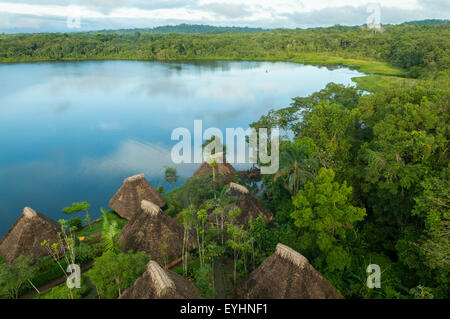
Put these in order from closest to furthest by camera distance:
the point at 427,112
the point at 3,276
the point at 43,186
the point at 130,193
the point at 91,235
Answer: the point at 3,276
the point at 427,112
the point at 91,235
the point at 130,193
the point at 43,186

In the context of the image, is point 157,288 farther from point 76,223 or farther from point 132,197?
point 76,223

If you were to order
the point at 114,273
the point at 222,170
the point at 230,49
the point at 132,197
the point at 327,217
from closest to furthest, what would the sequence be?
the point at 114,273 < the point at 327,217 < the point at 132,197 < the point at 222,170 < the point at 230,49

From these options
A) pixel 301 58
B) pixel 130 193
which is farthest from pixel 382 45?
pixel 130 193

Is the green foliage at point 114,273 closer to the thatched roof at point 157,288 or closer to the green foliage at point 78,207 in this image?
the thatched roof at point 157,288

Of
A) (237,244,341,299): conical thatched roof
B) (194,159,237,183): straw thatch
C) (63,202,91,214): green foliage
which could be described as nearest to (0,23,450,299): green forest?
(63,202,91,214): green foliage

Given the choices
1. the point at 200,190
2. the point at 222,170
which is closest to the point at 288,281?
the point at 200,190
